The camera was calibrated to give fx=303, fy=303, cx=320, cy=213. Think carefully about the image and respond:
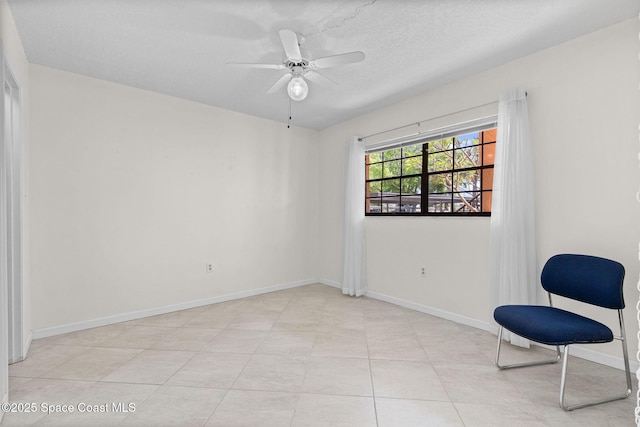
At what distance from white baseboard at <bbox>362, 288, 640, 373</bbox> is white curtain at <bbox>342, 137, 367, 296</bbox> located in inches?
10.0

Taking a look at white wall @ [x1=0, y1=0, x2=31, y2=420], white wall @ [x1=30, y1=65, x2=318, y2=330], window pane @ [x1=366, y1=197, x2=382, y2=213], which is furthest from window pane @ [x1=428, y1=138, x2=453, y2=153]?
Result: white wall @ [x1=0, y1=0, x2=31, y2=420]

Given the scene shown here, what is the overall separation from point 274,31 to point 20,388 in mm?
2938

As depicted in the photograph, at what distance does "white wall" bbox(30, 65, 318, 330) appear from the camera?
→ 9.26ft

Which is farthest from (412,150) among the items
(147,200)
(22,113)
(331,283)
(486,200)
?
(22,113)

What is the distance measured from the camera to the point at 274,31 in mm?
2246

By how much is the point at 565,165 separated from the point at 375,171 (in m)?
2.18

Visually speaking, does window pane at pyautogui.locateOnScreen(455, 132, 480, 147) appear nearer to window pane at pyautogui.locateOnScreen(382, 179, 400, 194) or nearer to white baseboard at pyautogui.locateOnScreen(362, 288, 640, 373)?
window pane at pyautogui.locateOnScreen(382, 179, 400, 194)

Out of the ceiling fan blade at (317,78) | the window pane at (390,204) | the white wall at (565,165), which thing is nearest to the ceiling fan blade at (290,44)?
the ceiling fan blade at (317,78)

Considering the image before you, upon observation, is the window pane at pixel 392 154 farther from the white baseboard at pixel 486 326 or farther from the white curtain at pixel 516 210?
the white baseboard at pixel 486 326

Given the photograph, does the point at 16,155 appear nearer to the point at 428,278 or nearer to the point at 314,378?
the point at 314,378

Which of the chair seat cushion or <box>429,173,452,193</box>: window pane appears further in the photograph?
<box>429,173,452,193</box>: window pane

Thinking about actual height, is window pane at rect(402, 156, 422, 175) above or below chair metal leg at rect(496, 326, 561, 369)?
above

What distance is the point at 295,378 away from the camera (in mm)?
2086

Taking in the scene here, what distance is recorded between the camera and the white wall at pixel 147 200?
2822 millimetres
